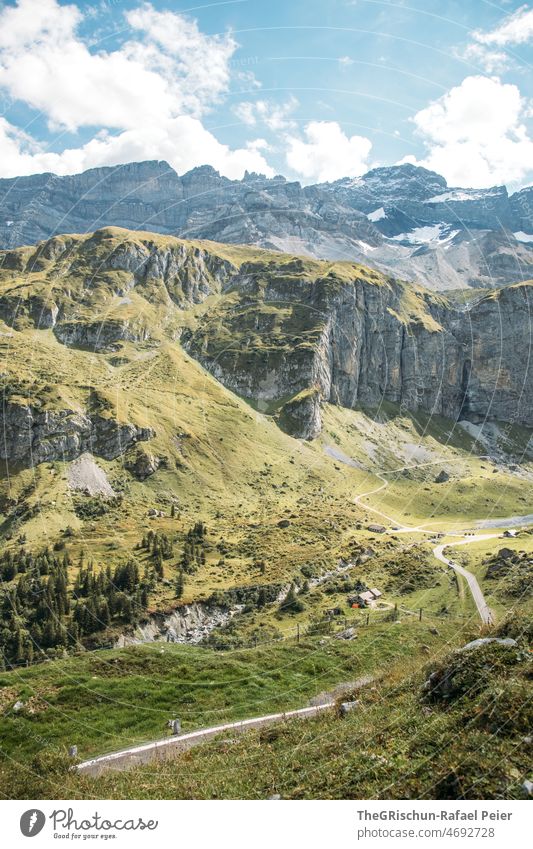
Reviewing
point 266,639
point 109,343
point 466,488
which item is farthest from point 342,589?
point 109,343

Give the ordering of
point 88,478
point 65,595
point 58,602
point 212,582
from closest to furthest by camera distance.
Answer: point 58,602 < point 65,595 < point 212,582 < point 88,478

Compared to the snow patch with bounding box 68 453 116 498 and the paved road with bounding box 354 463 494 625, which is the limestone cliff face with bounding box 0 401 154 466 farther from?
the paved road with bounding box 354 463 494 625

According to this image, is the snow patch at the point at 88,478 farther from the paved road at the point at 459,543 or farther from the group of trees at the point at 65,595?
the paved road at the point at 459,543

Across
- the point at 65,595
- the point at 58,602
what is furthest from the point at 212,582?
the point at 58,602

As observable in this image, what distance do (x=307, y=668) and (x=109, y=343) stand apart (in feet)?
586

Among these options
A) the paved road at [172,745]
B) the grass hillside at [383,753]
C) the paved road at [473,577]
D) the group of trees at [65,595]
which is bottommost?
the group of trees at [65,595]

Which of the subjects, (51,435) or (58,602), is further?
(51,435)

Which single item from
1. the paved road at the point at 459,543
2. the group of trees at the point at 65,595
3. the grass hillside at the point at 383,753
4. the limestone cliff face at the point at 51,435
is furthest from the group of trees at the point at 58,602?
the limestone cliff face at the point at 51,435

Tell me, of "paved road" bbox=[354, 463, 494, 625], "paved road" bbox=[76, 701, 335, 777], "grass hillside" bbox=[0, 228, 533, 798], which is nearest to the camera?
"grass hillside" bbox=[0, 228, 533, 798]

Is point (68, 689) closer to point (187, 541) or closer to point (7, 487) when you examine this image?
point (187, 541)

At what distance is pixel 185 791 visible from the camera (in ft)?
50.5

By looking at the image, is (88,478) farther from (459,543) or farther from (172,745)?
(172,745)

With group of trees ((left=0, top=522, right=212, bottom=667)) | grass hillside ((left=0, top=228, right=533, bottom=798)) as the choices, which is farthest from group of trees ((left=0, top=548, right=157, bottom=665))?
grass hillside ((left=0, top=228, right=533, bottom=798))
